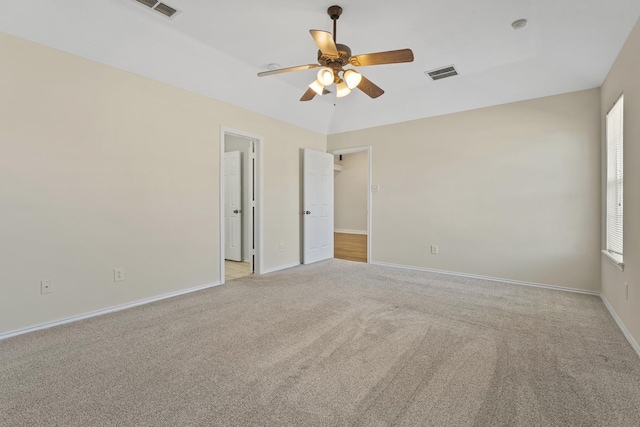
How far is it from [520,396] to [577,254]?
2.91 meters

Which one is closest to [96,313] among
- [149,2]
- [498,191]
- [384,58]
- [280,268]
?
[280,268]

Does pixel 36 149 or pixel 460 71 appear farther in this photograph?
pixel 460 71

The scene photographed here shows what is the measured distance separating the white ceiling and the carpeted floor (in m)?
2.56

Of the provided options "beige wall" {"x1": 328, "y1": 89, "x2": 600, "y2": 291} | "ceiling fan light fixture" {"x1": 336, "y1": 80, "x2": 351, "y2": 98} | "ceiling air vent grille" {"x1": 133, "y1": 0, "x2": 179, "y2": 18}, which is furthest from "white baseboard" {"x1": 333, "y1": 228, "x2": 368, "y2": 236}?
"ceiling air vent grille" {"x1": 133, "y1": 0, "x2": 179, "y2": 18}

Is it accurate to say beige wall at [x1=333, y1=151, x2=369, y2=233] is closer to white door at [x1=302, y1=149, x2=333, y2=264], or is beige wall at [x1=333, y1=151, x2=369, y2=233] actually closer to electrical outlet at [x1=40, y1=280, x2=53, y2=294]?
white door at [x1=302, y1=149, x2=333, y2=264]

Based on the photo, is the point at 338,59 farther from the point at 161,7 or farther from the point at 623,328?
the point at 623,328

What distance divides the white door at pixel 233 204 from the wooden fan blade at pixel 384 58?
11.4ft

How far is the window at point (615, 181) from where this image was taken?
2.87 m

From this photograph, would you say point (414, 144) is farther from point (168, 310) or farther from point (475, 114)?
point (168, 310)

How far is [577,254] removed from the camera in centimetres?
376

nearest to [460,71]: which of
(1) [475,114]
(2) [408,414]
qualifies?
(1) [475,114]

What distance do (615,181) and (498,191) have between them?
51.2 inches

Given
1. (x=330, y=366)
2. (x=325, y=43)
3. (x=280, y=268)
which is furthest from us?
(x=280, y=268)

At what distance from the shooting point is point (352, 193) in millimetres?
9844
